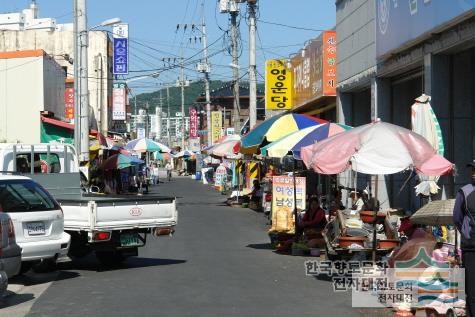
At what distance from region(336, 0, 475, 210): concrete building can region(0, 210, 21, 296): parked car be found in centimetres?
816

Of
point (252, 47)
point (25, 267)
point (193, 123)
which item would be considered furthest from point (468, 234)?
point (193, 123)

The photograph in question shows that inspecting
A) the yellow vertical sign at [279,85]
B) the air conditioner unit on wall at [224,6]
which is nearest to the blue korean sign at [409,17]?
the yellow vertical sign at [279,85]

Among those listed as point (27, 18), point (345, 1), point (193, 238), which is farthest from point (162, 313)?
point (27, 18)

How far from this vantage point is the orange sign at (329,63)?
25.6 m

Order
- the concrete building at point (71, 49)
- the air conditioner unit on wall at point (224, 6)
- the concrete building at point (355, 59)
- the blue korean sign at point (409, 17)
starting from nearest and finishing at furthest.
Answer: the blue korean sign at point (409, 17) < the concrete building at point (355, 59) < the air conditioner unit on wall at point (224, 6) < the concrete building at point (71, 49)

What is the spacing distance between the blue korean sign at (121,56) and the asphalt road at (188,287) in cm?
3226

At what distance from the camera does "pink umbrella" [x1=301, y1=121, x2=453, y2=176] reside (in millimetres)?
11156

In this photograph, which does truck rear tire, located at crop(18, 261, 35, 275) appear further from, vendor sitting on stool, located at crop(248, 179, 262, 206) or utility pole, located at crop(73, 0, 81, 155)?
vendor sitting on stool, located at crop(248, 179, 262, 206)

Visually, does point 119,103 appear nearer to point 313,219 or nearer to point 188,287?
point 313,219

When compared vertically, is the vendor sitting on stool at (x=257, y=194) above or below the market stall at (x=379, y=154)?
below

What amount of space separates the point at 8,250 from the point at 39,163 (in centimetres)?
716

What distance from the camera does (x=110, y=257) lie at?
14.4 m

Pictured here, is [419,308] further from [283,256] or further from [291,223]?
[291,223]

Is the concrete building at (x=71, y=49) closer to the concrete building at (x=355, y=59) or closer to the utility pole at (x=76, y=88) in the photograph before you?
the utility pole at (x=76, y=88)
